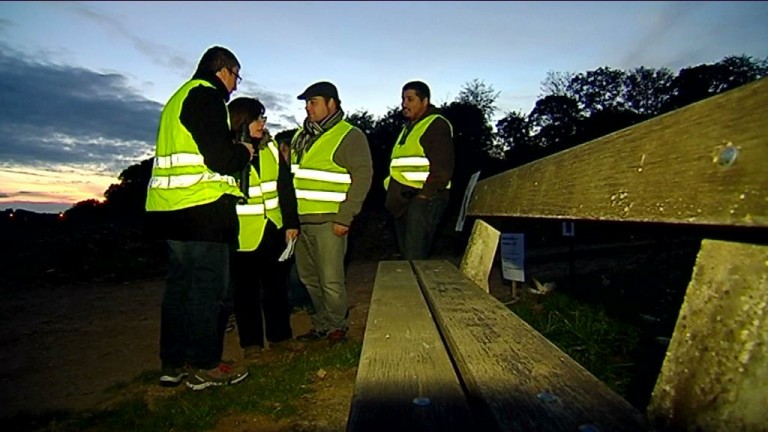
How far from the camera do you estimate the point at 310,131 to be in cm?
452

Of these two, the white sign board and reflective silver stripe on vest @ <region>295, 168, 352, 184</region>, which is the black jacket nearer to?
reflective silver stripe on vest @ <region>295, 168, 352, 184</region>

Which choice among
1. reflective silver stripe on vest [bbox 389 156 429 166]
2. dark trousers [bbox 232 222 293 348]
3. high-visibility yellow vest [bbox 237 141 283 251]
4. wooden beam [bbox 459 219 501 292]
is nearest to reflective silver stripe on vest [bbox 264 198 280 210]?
high-visibility yellow vest [bbox 237 141 283 251]

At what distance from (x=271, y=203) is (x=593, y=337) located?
93.4 inches

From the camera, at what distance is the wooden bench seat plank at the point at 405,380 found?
3.88 ft

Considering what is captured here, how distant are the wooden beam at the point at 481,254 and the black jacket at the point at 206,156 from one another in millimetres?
1641

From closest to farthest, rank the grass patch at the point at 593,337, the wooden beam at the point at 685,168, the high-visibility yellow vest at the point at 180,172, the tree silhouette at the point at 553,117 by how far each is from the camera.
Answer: the wooden beam at the point at 685,168 < the grass patch at the point at 593,337 < the high-visibility yellow vest at the point at 180,172 < the tree silhouette at the point at 553,117

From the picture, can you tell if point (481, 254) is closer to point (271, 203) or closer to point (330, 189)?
point (330, 189)

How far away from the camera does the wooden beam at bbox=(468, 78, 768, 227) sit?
37.8 inches

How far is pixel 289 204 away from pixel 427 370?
9.56ft

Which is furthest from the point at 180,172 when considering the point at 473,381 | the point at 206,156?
the point at 473,381

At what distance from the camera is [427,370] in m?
1.57

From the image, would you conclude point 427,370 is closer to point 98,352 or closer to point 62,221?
point 98,352

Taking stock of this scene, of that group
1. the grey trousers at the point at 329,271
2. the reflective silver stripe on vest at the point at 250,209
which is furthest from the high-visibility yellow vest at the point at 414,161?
the reflective silver stripe on vest at the point at 250,209

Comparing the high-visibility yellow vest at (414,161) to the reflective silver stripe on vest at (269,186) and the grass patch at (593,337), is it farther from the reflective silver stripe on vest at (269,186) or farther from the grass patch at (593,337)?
the grass patch at (593,337)
